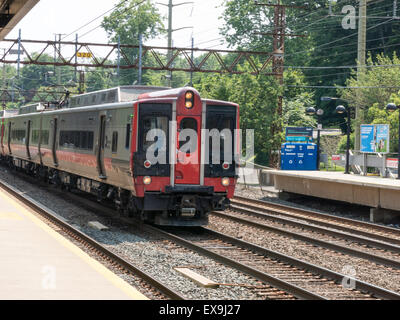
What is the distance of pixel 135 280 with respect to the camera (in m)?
10.6

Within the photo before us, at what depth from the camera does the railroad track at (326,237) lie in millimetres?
13281

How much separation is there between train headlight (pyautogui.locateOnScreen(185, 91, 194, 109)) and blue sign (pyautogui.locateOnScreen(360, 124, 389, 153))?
36.5ft

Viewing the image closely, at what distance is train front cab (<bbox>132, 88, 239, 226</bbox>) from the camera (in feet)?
49.6

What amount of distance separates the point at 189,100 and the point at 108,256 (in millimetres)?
4416

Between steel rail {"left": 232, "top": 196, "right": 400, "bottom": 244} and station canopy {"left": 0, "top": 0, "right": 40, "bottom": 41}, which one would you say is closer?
station canopy {"left": 0, "top": 0, "right": 40, "bottom": 41}

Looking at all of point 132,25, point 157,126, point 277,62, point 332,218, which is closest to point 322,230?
point 332,218

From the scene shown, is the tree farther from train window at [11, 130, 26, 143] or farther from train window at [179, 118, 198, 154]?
train window at [179, 118, 198, 154]

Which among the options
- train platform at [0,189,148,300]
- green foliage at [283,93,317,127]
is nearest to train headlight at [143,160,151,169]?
train platform at [0,189,148,300]

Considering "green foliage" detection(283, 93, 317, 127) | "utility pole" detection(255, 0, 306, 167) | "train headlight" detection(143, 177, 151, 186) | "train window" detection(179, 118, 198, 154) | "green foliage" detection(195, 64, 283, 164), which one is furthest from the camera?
"green foliage" detection(283, 93, 317, 127)

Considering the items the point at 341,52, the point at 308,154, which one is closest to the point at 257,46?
the point at 341,52

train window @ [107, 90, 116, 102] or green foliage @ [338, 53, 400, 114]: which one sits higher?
green foliage @ [338, 53, 400, 114]

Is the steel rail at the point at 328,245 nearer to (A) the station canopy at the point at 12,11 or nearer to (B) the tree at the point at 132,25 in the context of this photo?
(A) the station canopy at the point at 12,11

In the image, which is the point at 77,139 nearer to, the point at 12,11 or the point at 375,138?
the point at 12,11

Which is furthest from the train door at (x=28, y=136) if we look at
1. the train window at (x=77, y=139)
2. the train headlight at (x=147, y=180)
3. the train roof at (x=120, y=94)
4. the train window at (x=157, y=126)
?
the train headlight at (x=147, y=180)
